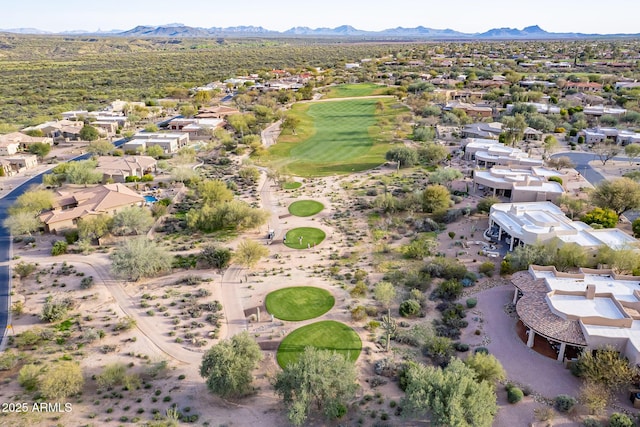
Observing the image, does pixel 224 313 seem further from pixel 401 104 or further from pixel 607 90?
pixel 607 90

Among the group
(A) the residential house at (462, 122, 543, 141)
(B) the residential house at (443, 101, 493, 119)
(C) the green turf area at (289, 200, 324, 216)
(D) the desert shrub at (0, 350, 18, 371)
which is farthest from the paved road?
(D) the desert shrub at (0, 350, 18, 371)

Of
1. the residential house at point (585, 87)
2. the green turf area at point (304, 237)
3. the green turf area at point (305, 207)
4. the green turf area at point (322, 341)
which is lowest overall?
the green turf area at point (322, 341)

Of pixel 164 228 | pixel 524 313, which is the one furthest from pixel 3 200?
pixel 524 313

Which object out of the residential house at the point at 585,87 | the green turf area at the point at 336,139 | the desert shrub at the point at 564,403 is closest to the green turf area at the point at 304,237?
the green turf area at the point at 336,139

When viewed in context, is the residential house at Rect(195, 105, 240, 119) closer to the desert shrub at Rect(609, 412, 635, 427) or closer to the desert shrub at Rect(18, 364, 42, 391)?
the desert shrub at Rect(18, 364, 42, 391)

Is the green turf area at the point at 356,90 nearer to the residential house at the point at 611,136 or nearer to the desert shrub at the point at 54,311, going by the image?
the residential house at the point at 611,136

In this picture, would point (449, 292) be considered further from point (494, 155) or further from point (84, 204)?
point (84, 204)
